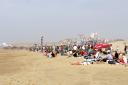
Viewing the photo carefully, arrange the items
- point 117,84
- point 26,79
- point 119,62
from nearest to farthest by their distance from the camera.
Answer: point 117,84 → point 26,79 → point 119,62

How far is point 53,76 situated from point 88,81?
219 cm

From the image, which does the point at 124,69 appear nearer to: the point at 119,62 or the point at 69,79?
the point at 69,79

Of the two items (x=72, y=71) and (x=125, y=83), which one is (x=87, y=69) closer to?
(x=72, y=71)

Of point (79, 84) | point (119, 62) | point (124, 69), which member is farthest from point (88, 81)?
point (119, 62)

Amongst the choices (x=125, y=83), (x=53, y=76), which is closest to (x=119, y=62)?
(x=53, y=76)

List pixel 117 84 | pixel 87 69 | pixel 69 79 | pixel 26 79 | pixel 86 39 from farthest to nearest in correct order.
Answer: pixel 86 39 < pixel 87 69 < pixel 26 79 < pixel 69 79 < pixel 117 84

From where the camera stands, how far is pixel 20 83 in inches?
610

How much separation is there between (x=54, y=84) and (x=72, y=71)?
2.69 meters

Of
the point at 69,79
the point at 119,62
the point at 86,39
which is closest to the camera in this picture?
the point at 69,79

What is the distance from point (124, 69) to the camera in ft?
54.4

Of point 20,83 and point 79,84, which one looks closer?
point 79,84

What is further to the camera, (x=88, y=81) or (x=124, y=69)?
(x=124, y=69)

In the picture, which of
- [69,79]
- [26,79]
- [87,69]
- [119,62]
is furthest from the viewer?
[119,62]

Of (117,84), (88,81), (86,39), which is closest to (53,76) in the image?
(88,81)
